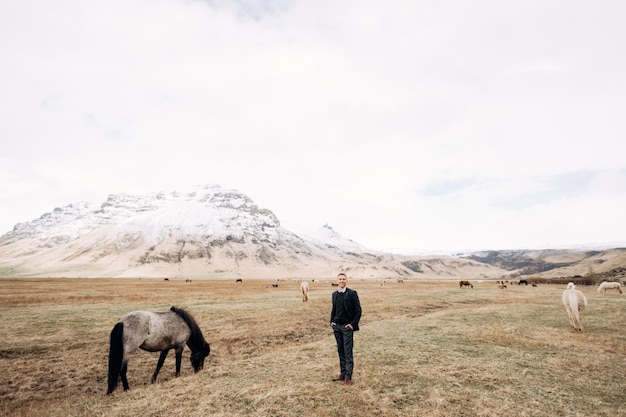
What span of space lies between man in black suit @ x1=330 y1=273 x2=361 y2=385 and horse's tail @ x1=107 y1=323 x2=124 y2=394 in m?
6.72

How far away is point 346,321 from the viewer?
960cm

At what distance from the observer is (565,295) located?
1791cm

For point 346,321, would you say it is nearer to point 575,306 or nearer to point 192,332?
point 192,332

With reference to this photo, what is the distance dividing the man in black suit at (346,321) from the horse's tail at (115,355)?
22.0 ft

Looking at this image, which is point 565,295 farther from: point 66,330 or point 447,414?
point 66,330

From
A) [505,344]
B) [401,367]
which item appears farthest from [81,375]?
[505,344]

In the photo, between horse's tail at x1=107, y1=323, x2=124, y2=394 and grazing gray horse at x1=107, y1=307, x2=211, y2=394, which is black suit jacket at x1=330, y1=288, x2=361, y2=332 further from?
horse's tail at x1=107, y1=323, x2=124, y2=394

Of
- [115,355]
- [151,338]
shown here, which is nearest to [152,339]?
[151,338]

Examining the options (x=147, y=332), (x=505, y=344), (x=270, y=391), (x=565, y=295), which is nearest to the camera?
(x=270, y=391)

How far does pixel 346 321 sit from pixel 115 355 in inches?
291

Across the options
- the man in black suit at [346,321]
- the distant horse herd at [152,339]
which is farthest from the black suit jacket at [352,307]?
the distant horse herd at [152,339]

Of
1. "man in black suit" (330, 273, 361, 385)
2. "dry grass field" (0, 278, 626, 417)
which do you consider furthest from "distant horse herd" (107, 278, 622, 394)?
"man in black suit" (330, 273, 361, 385)

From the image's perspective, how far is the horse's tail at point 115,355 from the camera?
9.66m

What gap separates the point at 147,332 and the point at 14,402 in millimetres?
4346
